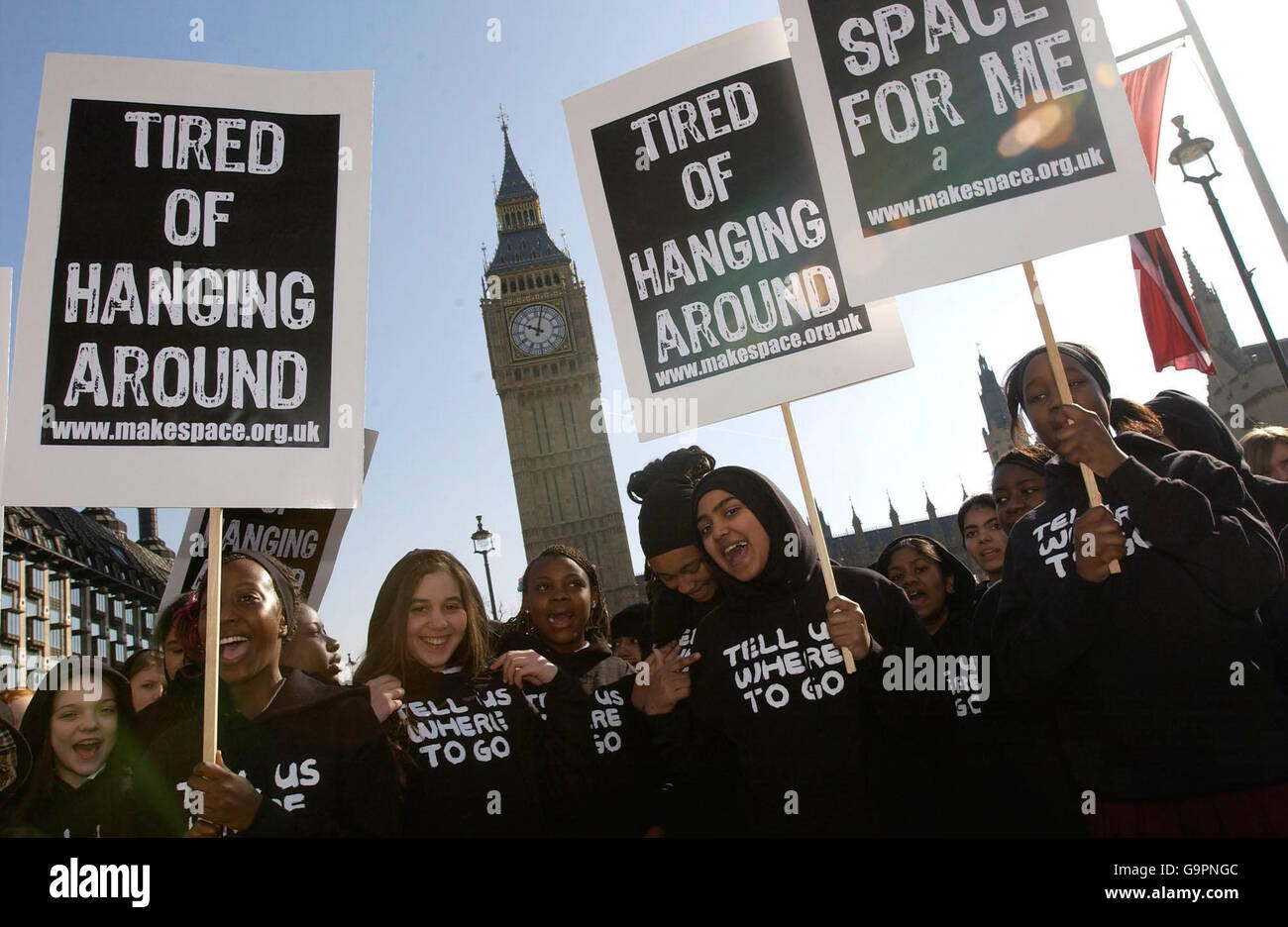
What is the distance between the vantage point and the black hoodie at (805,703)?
2.83 meters

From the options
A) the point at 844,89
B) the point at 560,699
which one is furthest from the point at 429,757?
the point at 844,89

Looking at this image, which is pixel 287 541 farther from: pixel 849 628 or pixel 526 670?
pixel 849 628

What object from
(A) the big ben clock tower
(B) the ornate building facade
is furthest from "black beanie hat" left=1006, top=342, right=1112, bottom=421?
(A) the big ben clock tower

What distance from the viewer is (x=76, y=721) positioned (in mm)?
3721

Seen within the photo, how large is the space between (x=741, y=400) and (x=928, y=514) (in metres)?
74.3

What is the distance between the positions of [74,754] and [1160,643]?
3.99m

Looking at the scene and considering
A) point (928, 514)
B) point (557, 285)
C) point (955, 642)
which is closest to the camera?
point (955, 642)

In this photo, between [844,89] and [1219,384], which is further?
[1219,384]

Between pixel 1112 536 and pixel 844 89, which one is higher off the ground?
pixel 844 89

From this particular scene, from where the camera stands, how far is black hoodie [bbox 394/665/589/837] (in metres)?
3.09

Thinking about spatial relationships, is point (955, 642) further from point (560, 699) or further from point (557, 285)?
point (557, 285)

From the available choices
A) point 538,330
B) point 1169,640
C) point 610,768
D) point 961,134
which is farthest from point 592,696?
point 538,330

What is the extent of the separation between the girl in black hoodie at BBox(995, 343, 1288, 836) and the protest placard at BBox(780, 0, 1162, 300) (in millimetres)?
730

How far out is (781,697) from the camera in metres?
2.94
